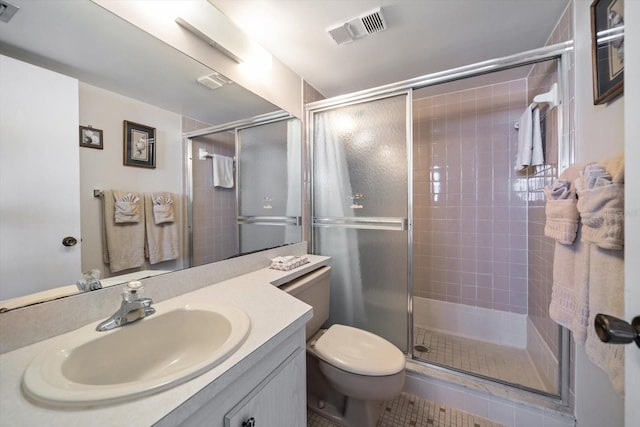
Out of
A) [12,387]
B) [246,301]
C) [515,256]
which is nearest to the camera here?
[12,387]

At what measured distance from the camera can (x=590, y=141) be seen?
1.08 meters

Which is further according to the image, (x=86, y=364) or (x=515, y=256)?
(x=515, y=256)

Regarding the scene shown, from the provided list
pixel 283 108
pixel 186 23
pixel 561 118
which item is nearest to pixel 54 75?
pixel 186 23

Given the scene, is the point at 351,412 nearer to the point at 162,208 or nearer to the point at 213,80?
the point at 162,208

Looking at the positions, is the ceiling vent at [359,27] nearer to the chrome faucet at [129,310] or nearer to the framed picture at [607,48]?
the framed picture at [607,48]

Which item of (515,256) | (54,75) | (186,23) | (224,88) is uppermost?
(186,23)

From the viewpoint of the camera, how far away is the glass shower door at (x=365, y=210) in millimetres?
1627

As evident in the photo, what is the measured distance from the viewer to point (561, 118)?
1302 mm

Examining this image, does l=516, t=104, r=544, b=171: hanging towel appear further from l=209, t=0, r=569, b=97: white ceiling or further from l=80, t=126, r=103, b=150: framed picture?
l=80, t=126, r=103, b=150: framed picture

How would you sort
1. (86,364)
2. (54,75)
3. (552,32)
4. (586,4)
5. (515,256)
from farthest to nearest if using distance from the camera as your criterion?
1. (515,256)
2. (552,32)
3. (586,4)
4. (54,75)
5. (86,364)

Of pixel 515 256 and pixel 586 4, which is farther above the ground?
pixel 586 4

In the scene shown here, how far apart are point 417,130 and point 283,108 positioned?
143 centimetres

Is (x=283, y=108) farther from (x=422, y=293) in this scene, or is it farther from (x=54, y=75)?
(x=422, y=293)

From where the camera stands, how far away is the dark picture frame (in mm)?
799
